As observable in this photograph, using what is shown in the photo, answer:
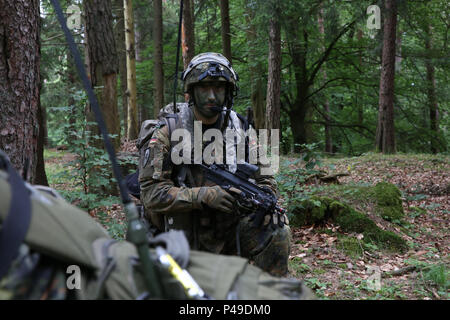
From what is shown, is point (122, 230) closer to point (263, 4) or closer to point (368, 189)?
point (368, 189)

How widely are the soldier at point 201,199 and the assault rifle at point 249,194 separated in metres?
0.07

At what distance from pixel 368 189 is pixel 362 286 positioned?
282cm

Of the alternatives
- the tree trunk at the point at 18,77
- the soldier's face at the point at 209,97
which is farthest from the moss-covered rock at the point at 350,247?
the tree trunk at the point at 18,77

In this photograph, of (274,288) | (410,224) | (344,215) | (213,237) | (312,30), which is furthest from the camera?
(312,30)

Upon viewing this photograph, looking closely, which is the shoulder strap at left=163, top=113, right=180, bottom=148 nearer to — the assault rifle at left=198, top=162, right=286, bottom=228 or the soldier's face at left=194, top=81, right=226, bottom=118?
the soldier's face at left=194, top=81, right=226, bottom=118

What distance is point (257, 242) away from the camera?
3.19 metres

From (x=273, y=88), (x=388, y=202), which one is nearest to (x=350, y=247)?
(x=388, y=202)

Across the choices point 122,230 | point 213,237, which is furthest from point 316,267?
point 122,230

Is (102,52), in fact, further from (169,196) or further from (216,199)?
(216,199)

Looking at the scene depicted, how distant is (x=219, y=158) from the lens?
11.0 feet

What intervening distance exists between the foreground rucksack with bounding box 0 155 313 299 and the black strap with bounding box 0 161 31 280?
0.7 inches

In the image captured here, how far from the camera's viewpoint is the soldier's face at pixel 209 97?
3.37 metres

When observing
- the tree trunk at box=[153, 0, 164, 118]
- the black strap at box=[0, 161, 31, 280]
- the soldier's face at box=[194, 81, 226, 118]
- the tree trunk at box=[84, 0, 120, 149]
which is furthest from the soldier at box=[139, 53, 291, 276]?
the tree trunk at box=[153, 0, 164, 118]
